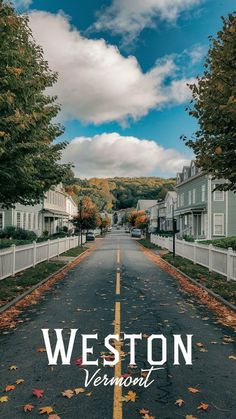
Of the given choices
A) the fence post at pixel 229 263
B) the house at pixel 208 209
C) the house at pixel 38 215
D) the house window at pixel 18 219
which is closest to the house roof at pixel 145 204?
the house at pixel 38 215

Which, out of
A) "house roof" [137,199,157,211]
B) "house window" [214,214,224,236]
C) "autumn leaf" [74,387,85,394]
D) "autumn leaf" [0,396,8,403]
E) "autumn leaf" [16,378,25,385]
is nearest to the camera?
"autumn leaf" [0,396,8,403]

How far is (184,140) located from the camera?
41.7 feet

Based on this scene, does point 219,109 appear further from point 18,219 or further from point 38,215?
point 38,215

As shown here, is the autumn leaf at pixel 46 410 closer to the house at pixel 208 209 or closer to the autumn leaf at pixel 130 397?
the autumn leaf at pixel 130 397

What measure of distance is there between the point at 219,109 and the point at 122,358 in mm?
6844

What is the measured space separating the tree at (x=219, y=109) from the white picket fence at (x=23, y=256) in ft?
24.9

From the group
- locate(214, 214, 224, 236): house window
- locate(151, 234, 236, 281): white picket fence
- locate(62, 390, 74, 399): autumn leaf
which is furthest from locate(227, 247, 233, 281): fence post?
locate(214, 214, 224, 236): house window

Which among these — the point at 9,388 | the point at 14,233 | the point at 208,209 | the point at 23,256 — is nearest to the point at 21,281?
the point at 23,256

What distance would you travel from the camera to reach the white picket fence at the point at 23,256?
526 inches

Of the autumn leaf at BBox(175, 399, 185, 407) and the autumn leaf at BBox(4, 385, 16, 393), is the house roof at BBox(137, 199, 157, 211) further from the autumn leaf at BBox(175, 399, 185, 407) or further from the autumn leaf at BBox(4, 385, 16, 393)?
the autumn leaf at BBox(175, 399, 185, 407)

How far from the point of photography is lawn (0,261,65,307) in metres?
11.0

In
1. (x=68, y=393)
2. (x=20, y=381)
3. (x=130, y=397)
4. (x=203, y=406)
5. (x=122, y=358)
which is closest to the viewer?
(x=203, y=406)

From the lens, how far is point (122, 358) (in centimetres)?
584

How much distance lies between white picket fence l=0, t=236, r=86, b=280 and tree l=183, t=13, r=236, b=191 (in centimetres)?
758
